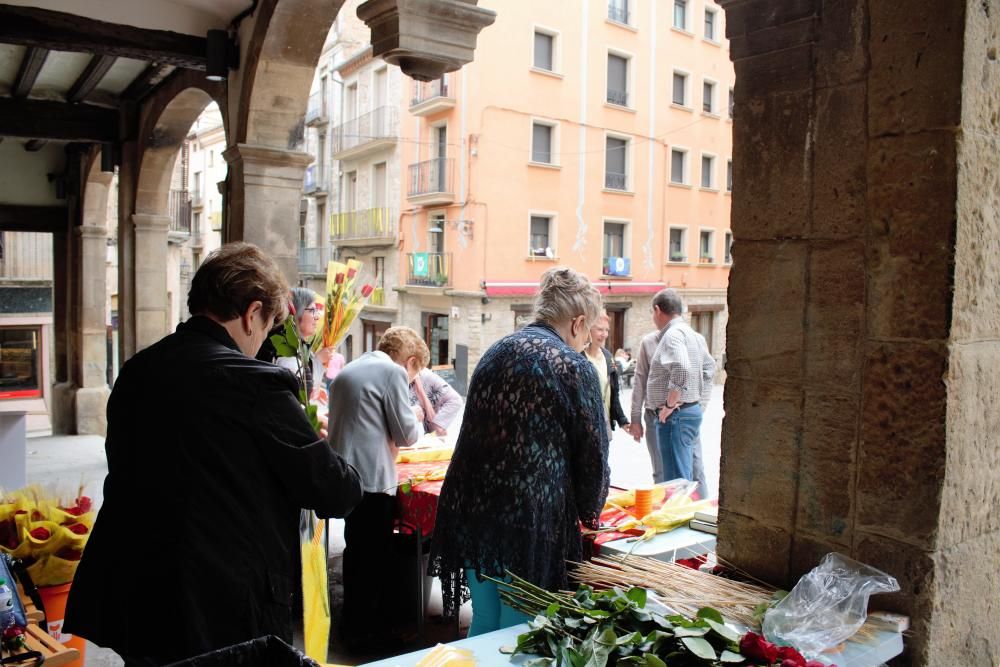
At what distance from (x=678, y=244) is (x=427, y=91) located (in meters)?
8.32

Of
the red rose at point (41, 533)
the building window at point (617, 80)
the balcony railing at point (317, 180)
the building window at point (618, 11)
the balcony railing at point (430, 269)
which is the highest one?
the building window at point (618, 11)

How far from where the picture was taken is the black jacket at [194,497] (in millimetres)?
1823

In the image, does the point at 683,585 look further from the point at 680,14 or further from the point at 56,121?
the point at 680,14

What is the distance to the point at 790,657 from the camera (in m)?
1.62

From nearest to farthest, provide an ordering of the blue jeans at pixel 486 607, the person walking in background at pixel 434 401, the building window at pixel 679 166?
1. the blue jeans at pixel 486 607
2. the person walking in background at pixel 434 401
3. the building window at pixel 679 166

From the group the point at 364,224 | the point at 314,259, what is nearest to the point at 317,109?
the point at 314,259

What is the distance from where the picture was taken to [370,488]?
3697mm

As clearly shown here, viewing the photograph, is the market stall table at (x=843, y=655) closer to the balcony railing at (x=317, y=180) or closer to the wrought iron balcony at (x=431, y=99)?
the wrought iron balcony at (x=431, y=99)

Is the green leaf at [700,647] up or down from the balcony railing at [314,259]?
down

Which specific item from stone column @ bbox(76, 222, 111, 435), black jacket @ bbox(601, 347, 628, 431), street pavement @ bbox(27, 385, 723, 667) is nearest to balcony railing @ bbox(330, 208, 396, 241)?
stone column @ bbox(76, 222, 111, 435)

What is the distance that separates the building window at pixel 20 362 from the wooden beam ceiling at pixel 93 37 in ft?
41.2

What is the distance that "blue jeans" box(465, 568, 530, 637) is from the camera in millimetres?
2605

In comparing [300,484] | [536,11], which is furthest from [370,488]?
[536,11]

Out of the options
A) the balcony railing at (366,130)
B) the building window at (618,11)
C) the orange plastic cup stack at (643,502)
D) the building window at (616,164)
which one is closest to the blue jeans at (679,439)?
the orange plastic cup stack at (643,502)
